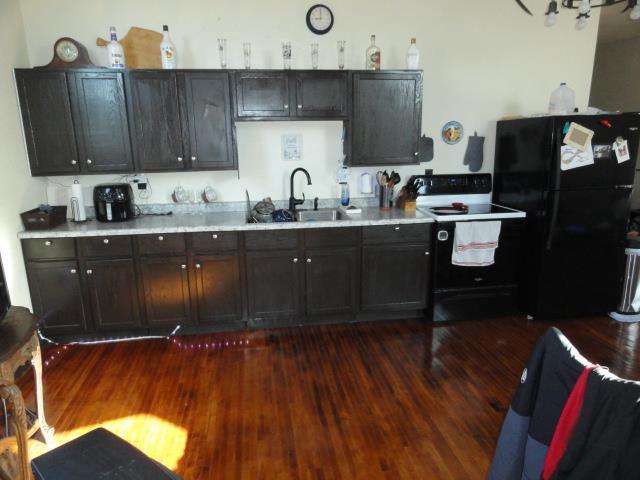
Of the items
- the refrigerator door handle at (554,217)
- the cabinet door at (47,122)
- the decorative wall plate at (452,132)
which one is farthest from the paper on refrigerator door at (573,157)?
the cabinet door at (47,122)

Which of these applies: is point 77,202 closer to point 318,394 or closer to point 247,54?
point 247,54

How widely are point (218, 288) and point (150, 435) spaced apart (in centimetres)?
125

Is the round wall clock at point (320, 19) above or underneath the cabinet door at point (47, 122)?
above

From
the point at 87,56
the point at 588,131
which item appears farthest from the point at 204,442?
the point at 588,131

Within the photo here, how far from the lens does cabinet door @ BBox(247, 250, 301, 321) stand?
3299 mm

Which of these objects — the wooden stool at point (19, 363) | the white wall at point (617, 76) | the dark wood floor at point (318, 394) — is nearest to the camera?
the wooden stool at point (19, 363)

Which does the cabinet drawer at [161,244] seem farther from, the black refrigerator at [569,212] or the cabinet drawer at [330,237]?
the black refrigerator at [569,212]

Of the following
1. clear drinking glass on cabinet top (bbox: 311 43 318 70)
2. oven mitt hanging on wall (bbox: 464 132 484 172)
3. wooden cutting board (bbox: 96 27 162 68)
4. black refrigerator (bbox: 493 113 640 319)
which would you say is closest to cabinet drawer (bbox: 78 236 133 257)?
wooden cutting board (bbox: 96 27 162 68)

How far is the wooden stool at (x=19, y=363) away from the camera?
126cm

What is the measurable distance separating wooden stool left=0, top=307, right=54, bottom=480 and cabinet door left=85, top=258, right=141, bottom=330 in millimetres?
1081

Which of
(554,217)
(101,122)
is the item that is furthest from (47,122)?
(554,217)

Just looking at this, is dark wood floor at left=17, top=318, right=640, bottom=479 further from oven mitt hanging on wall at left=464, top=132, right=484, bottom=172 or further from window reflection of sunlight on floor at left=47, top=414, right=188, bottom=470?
oven mitt hanging on wall at left=464, top=132, right=484, bottom=172

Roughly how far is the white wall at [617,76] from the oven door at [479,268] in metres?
3.33

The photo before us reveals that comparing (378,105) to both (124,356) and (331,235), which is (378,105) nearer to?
(331,235)
